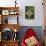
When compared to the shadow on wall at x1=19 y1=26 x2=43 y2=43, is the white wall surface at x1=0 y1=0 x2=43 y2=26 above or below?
above

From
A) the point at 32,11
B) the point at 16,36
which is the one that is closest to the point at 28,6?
the point at 32,11

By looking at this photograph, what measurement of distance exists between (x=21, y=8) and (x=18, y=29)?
712mm

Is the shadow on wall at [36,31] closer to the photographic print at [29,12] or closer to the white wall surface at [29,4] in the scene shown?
the white wall surface at [29,4]

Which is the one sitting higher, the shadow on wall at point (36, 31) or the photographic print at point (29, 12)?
the photographic print at point (29, 12)

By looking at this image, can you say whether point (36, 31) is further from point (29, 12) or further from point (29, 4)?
point (29, 4)

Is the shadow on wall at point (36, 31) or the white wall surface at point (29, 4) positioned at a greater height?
the white wall surface at point (29, 4)

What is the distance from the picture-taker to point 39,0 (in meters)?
5.36

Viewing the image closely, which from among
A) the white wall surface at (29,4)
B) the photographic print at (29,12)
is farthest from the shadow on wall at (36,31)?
the photographic print at (29,12)

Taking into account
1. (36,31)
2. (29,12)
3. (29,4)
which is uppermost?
(29,4)

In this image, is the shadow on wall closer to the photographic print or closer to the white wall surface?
the white wall surface

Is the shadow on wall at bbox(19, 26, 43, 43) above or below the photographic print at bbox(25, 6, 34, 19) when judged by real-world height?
below

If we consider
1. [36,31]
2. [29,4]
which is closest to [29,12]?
[29,4]

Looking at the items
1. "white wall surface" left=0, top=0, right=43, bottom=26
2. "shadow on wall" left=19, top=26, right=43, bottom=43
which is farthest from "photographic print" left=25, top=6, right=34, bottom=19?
"shadow on wall" left=19, top=26, right=43, bottom=43

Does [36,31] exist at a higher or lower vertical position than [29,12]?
lower
